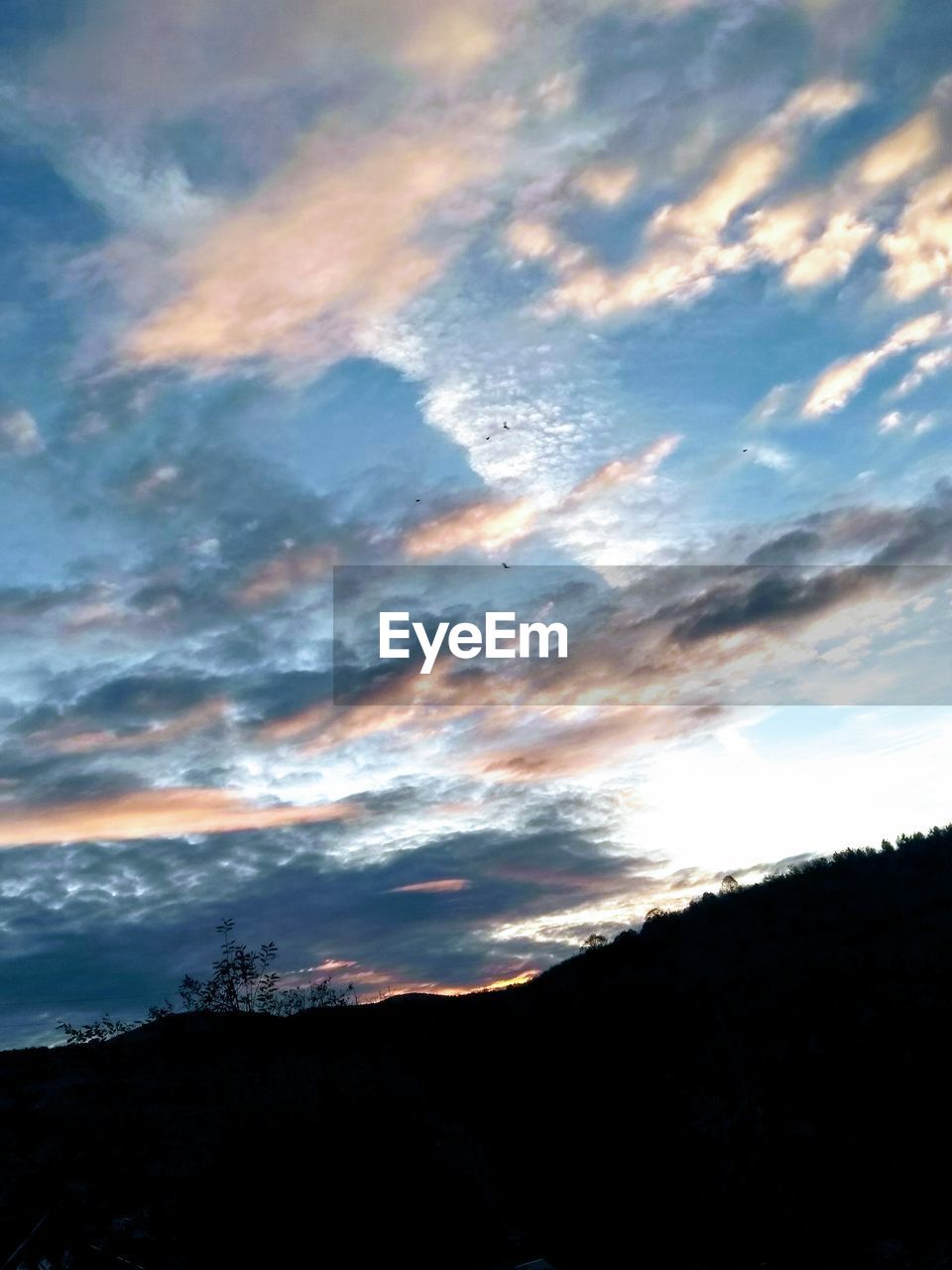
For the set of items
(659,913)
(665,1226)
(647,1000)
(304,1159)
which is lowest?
(665,1226)

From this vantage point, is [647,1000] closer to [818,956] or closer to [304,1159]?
[818,956]

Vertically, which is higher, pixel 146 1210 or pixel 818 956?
pixel 818 956

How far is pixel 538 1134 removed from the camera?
16625mm

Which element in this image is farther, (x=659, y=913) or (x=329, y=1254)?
(x=659, y=913)

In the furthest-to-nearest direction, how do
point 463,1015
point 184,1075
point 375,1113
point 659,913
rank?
1. point 659,913
2. point 463,1015
3. point 184,1075
4. point 375,1113

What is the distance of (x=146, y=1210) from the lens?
1231 cm

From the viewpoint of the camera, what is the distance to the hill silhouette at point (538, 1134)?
11.7 metres

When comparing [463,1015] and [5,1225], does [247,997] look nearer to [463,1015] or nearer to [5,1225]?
[463,1015]

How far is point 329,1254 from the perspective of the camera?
37.4 feet

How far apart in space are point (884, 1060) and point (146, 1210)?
1075 cm

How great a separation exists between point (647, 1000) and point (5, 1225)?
→ 14.5 meters

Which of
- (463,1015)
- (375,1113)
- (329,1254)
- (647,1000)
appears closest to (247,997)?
Answer: (463,1015)

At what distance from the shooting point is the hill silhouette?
11680mm

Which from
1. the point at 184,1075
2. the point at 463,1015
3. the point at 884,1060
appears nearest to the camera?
the point at 884,1060
